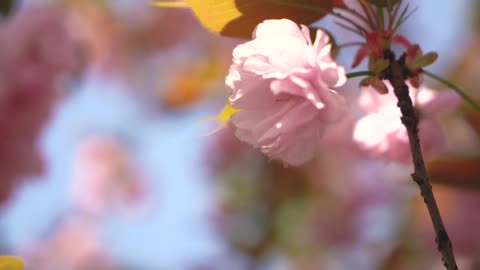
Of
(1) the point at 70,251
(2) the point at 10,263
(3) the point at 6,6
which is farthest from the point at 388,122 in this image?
(1) the point at 70,251

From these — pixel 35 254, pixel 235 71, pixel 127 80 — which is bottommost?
pixel 35 254

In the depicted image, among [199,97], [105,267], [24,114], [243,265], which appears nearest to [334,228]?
[243,265]

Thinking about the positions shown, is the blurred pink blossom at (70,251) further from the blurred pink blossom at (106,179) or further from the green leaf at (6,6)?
the green leaf at (6,6)

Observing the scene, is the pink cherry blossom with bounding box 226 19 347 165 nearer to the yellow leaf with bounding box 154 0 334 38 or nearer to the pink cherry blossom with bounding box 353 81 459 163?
the yellow leaf with bounding box 154 0 334 38

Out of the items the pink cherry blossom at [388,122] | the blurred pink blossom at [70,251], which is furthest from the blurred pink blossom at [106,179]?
the pink cherry blossom at [388,122]

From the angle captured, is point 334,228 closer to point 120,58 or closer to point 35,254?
point 35,254

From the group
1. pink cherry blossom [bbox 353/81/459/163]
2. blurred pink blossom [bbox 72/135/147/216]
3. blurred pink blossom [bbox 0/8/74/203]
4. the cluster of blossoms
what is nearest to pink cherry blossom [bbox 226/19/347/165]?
the cluster of blossoms
